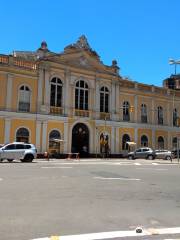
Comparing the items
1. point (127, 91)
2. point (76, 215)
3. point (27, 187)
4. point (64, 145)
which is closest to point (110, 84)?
point (127, 91)

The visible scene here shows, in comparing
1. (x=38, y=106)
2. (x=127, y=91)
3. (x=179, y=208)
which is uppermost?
(x=127, y=91)

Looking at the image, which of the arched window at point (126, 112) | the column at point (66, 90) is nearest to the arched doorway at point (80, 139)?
the column at point (66, 90)

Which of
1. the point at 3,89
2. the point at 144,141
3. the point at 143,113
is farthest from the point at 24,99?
the point at 144,141

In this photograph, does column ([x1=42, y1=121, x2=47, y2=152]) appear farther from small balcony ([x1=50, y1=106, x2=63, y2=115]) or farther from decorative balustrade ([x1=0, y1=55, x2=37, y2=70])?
decorative balustrade ([x1=0, y1=55, x2=37, y2=70])

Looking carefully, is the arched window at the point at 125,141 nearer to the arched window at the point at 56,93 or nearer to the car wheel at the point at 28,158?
the arched window at the point at 56,93

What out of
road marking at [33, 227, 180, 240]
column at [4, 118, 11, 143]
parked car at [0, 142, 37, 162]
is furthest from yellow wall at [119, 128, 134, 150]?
road marking at [33, 227, 180, 240]

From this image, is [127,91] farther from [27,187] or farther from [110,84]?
[27,187]

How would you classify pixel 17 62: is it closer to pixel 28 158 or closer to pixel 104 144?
pixel 28 158

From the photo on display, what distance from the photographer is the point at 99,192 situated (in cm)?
1291

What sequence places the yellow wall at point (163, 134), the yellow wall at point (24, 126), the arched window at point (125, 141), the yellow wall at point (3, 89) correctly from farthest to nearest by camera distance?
the yellow wall at point (163, 134)
the arched window at point (125, 141)
the yellow wall at point (24, 126)
the yellow wall at point (3, 89)

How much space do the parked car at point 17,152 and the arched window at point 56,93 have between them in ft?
50.0

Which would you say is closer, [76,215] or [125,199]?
[76,215]

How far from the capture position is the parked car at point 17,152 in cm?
3131

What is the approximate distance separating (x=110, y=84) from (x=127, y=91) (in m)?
3.26
